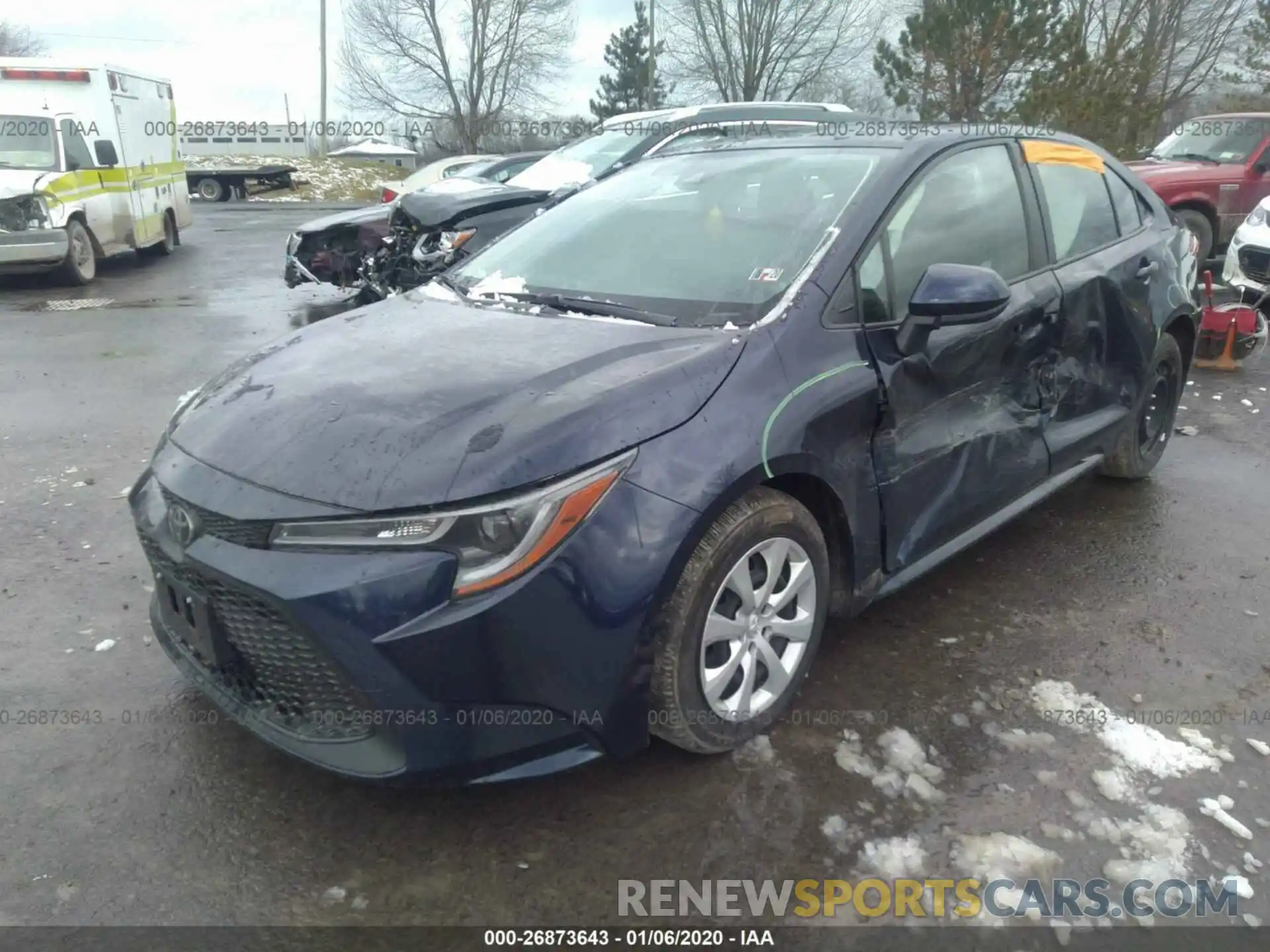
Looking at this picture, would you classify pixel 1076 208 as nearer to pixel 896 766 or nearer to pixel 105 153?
pixel 896 766

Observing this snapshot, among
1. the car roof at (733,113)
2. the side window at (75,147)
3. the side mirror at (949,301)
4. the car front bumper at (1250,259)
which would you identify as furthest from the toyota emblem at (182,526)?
the side window at (75,147)

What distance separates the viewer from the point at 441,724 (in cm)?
219

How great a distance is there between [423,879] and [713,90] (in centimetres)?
4809

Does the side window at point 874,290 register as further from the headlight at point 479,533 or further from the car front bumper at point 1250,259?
the car front bumper at point 1250,259

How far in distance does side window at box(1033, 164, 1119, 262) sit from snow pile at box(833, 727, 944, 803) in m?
1.99

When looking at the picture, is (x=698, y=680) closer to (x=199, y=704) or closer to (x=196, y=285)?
(x=199, y=704)

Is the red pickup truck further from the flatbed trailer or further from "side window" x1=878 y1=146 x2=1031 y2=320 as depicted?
the flatbed trailer

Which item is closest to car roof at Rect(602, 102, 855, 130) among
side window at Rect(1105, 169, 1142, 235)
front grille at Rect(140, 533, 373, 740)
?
side window at Rect(1105, 169, 1142, 235)

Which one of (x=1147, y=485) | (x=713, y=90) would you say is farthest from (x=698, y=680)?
(x=713, y=90)

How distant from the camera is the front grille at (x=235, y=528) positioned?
87.4 inches

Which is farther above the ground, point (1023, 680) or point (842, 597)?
point (842, 597)

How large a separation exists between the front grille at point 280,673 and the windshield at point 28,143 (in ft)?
36.1

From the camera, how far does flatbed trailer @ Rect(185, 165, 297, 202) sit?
2825cm

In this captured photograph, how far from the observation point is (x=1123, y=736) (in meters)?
2.84
